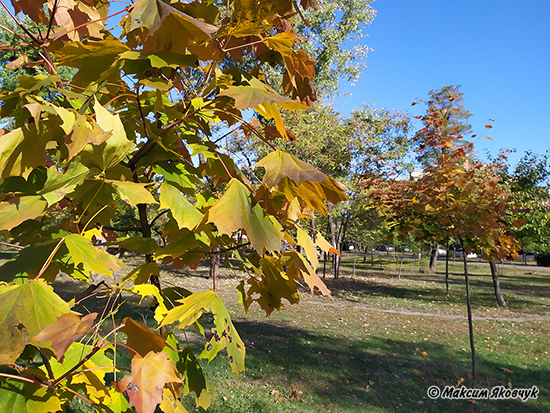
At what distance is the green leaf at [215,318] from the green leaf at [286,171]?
0.40 m

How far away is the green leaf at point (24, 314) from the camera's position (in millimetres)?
673

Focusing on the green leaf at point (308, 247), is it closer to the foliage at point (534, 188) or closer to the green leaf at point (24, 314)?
the green leaf at point (24, 314)

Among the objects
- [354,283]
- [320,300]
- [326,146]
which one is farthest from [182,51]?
[354,283]

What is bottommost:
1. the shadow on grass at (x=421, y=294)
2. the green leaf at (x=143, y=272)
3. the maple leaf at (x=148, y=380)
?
the shadow on grass at (x=421, y=294)

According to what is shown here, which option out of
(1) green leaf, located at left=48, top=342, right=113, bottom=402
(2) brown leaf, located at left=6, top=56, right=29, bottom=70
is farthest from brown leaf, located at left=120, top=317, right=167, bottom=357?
(2) brown leaf, located at left=6, top=56, right=29, bottom=70

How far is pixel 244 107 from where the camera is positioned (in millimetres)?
920

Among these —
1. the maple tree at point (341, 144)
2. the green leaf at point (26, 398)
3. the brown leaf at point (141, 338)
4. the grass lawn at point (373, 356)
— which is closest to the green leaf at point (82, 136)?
the brown leaf at point (141, 338)

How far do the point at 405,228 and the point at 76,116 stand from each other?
6.40 metres

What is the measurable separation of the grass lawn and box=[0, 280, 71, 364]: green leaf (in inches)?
26.5

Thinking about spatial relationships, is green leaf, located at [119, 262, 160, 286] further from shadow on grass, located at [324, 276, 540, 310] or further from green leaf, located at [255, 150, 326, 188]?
shadow on grass, located at [324, 276, 540, 310]

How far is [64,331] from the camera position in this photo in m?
0.71

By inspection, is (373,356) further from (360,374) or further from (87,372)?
(87,372)

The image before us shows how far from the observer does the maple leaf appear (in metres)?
0.83

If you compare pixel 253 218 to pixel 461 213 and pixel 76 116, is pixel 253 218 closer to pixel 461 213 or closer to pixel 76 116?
pixel 76 116
